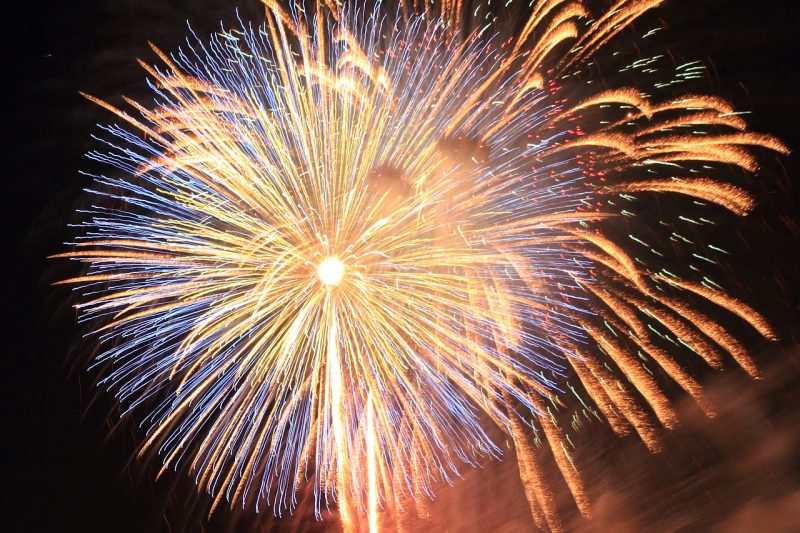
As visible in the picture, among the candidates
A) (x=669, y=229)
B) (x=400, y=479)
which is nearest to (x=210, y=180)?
(x=400, y=479)

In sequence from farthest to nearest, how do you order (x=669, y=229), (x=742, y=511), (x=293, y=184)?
1. (x=669, y=229)
2. (x=293, y=184)
3. (x=742, y=511)

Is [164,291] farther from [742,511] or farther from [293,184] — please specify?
[742,511]

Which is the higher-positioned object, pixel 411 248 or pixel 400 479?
pixel 411 248

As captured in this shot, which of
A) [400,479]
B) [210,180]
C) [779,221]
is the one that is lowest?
[400,479]

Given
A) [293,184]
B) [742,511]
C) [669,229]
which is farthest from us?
[669,229]

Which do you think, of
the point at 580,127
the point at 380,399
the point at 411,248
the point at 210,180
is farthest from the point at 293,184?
the point at 580,127

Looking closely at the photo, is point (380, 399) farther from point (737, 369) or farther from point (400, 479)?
point (737, 369)

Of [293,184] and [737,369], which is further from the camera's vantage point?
[737,369]
